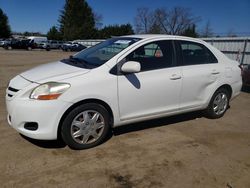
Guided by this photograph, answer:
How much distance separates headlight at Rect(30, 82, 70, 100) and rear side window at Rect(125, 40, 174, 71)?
3.66 feet

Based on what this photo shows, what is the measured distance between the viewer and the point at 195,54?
4859 mm

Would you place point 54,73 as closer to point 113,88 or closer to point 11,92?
point 11,92

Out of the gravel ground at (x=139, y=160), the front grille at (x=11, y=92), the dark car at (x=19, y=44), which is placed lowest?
the dark car at (x=19, y=44)

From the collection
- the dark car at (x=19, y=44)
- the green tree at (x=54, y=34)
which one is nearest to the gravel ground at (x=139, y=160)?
the dark car at (x=19, y=44)

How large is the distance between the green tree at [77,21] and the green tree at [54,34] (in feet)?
5.73

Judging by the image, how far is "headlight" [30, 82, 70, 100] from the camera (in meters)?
3.38

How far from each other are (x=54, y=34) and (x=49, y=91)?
71704 mm

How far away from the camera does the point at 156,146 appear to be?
401 cm

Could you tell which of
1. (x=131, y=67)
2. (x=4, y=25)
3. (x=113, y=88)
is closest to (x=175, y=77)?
(x=131, y=67)

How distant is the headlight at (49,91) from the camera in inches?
133

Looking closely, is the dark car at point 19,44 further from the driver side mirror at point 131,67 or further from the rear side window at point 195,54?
the driver side mirror at point 131,67

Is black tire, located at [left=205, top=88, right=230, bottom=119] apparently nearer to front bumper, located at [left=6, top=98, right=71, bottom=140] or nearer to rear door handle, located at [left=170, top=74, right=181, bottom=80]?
rear door handle, located at [left=170, top=74, right=181, bottom=80]

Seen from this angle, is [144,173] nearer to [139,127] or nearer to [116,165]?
[116,165]

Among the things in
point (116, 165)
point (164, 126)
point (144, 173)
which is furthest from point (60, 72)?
point (164, 126)
